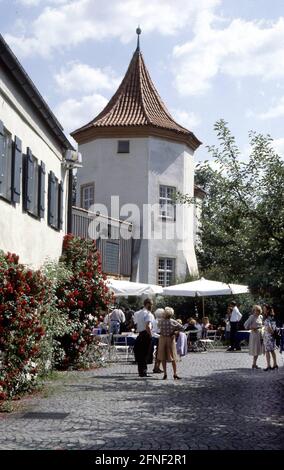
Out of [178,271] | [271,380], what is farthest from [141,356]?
[178,271]

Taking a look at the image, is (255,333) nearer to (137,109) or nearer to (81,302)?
(81,302)

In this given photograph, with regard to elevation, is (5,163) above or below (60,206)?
below

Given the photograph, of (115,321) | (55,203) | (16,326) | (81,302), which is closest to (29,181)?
(81,302)

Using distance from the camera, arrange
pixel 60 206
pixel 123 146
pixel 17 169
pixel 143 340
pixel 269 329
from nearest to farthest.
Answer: pixel 17 169, pixel 143 340, pixel 269 329, pixel 60 206, pixel 123 146

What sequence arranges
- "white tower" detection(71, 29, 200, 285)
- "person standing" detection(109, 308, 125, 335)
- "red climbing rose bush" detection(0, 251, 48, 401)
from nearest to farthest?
→ 1. "red climbing rose bush" detection(0, 251, 48, 401)
2. "person standing" detection(109, 308, 125, 335)
3. "white tower" detection(71, 29, 200, 285)

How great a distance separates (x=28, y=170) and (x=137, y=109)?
23.5m

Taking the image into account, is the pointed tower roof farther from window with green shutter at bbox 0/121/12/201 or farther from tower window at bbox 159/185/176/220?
window with green shutter at bbox 0/121/12/201

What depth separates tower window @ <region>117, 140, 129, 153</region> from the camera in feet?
127

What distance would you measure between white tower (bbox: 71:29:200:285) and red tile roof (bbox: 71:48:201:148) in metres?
0.05

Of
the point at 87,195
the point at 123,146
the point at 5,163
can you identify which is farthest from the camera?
the point at 87,195

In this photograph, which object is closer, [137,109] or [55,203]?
[55,203]

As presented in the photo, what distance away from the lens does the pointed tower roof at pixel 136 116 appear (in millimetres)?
38678

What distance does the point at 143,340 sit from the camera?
1830 cm

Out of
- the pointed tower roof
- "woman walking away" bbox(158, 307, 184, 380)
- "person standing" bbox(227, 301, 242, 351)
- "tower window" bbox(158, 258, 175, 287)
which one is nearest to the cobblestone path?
"woman walking away" bbox(158, 307, 184, 380)
